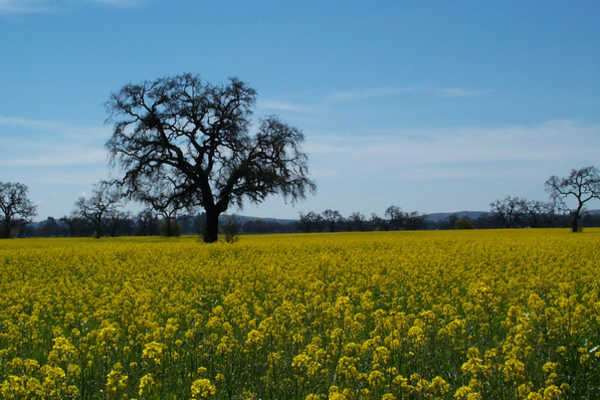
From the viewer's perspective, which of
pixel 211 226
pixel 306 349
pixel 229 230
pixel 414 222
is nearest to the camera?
pixel 306 349

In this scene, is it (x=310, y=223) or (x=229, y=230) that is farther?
(x=310, y=223)

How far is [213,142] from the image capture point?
35.6 m

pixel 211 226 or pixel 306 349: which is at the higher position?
pixel 211 226

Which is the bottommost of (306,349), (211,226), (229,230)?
(306,349)

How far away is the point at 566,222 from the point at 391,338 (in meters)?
102

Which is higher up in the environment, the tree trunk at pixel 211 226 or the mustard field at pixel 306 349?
the tree trunk at pixel 211 226

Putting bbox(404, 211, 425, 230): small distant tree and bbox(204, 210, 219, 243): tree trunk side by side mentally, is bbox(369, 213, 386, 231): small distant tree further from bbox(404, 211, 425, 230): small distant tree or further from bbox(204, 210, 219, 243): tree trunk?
bbox(204, 210, 219, 243): tree trunk

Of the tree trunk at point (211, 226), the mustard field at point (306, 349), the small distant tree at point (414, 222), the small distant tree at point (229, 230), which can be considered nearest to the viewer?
the mustard field at point (306, 349)

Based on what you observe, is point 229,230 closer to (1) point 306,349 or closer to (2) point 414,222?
(1) point 306,349

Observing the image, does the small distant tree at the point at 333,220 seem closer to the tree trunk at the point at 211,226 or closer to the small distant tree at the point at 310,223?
the small distant tree at the point at 310,223

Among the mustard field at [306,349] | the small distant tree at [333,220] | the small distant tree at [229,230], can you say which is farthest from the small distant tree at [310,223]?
the mustard field at [306,349]

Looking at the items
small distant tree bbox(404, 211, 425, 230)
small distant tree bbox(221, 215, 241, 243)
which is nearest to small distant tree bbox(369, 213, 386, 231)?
small distant tree bbox(404, 211, 425, 230)

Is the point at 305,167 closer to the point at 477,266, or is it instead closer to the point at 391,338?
the point at 477,266

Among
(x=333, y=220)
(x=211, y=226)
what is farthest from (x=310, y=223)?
(x=211, y=226)
